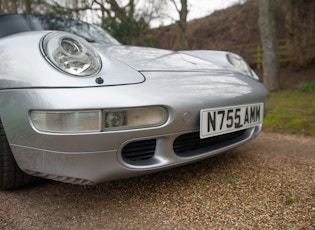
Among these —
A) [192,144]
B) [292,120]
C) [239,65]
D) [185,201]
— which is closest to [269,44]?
[292,120]

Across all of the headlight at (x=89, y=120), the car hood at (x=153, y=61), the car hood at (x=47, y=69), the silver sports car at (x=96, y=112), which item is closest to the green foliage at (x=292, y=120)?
the car hood at (x=153, y=61)

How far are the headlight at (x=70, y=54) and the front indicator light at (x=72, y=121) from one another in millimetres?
209

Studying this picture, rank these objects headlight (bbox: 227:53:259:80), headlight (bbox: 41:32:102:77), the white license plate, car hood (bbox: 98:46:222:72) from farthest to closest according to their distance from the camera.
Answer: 1. headlight (bbox: 227:53:259:80)
2. car hood (bbox: 98:46:222:72)
3. the white license plate
4. headlight (bbox: 41:32:102:77)

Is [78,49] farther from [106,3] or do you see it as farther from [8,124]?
[106,3]

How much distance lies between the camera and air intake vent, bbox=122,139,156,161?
1349 millimetres

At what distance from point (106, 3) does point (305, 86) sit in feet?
19.5

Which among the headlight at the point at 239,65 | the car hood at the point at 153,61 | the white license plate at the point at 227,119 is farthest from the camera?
the headlight at the point at 239,65

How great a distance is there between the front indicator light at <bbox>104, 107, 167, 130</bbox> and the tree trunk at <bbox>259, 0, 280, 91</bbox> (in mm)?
6438

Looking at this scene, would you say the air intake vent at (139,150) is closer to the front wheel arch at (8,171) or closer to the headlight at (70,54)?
the headlight at (70,54)

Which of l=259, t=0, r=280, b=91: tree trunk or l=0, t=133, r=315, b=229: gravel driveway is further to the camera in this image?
l=259, t=0, r=280, b=91: tree trunk

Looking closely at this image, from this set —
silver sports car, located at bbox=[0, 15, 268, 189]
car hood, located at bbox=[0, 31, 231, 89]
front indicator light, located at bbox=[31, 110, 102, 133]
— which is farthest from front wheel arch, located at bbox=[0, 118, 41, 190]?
front indicator light, located at bbox=[31, 110, 102, 133]

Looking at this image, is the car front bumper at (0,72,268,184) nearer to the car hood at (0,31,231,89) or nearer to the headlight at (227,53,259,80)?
the car hood at (0,31,231,89)

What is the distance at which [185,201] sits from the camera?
4.71 ft

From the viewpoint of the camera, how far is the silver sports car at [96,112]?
4.00 feet
